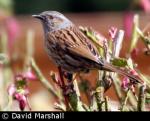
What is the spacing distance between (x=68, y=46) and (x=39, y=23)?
381cm

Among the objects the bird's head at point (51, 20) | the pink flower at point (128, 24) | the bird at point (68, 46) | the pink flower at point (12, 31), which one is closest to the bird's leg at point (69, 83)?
the bird at point (68, 46)

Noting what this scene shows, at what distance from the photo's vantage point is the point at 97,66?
6.19 feet

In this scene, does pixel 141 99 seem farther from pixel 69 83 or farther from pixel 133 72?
pixel 69 83

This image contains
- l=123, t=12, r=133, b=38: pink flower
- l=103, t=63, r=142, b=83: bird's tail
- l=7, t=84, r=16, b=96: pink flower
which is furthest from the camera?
l=123, t=12, r=133, b=38: pink flower

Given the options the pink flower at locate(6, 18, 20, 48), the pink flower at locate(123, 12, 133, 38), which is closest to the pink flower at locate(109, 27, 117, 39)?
the pink flower at locate(123, 12, 133, 38)

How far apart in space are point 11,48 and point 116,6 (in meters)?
5.19

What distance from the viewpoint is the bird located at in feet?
5.95

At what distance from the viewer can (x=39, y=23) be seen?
5.68 metres

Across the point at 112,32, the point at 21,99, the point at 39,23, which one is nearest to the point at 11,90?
the point at 21,99

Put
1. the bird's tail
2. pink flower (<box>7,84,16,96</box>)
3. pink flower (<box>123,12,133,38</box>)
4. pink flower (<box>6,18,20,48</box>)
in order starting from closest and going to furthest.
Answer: the bird's tail
pink flower (<box>7,84,16,96</box>)
pink flower (<box>123,12,133,38</box>)
pink flower (<box>6,18,20,48</box>)

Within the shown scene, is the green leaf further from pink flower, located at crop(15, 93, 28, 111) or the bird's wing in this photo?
pink flower, located at crop(15, 93, 28, 111)

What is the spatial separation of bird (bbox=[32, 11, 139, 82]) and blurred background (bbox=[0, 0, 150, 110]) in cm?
17

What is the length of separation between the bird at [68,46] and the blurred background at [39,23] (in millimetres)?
173

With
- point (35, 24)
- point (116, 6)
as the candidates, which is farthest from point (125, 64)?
point (116, 6)
